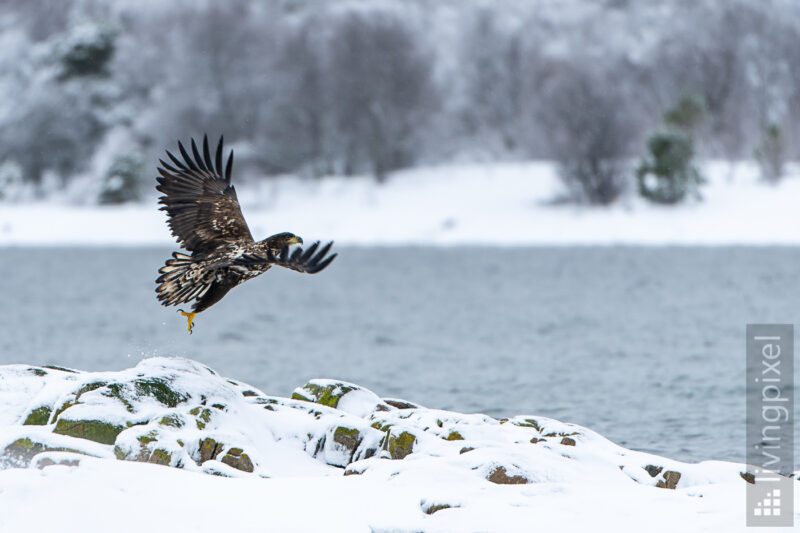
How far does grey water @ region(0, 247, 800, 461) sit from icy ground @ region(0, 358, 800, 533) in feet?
11.3

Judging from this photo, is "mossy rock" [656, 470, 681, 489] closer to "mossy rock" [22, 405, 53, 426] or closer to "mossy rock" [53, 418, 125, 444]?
"mossy rock" [53, 418, 125, 444]

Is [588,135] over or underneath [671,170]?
over

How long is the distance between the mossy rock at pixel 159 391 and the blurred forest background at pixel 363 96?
118 ft

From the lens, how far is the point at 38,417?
749 cm

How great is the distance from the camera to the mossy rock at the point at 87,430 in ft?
22.9

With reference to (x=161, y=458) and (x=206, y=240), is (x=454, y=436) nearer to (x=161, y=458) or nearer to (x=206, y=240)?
(x=161, y=458)

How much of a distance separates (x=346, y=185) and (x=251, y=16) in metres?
13.5

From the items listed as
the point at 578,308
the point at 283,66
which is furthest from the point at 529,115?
the point at 578,308

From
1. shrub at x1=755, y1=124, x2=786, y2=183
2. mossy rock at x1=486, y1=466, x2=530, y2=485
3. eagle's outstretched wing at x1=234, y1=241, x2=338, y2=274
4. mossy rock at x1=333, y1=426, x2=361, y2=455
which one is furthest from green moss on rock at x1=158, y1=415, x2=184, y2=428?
shrub at x1=755, y1=124, x2=786, y2=183

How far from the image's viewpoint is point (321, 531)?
19.0ft

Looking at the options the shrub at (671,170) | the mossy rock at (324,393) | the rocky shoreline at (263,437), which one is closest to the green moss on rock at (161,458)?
the rocky shoreline at (263,437)

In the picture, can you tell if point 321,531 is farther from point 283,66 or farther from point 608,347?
point 283,66

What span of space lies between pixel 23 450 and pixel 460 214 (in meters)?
38.9

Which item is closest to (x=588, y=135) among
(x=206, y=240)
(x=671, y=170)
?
(x=671, y=170)
